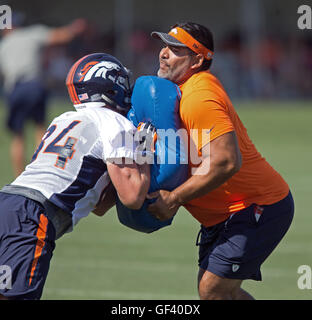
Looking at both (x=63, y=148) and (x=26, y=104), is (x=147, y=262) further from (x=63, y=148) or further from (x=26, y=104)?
(x=26, y=104)

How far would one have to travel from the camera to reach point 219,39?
3591 cm

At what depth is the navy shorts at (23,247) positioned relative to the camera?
469cm

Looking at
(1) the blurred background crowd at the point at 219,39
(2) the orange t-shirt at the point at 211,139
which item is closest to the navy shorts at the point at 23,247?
(2) the orange t-shirt at the point at 211,139

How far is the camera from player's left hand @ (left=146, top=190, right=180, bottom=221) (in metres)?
5.29

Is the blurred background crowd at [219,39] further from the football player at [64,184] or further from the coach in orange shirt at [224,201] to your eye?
the football player at [64,184]

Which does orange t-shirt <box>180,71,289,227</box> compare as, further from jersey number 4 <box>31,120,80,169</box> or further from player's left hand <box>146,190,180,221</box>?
jersey number 4 <box>31,120,80,169</box>

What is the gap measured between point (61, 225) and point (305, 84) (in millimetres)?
27017

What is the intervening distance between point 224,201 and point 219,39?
102 ft

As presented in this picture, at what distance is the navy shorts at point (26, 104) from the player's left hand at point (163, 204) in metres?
8.46

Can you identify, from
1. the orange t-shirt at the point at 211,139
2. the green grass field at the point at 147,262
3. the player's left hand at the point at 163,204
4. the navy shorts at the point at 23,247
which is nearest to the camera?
the navy shorts at the point at 23,247

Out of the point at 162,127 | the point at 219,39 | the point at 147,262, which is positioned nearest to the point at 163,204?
the point at 162,127

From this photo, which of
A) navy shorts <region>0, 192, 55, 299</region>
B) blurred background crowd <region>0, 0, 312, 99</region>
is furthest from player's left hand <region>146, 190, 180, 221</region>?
blurred background crowd <region>0, 0, 312, 99</region>

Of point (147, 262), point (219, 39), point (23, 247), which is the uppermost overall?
point (219, 39)

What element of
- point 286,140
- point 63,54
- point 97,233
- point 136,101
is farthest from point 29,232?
point 63,54
